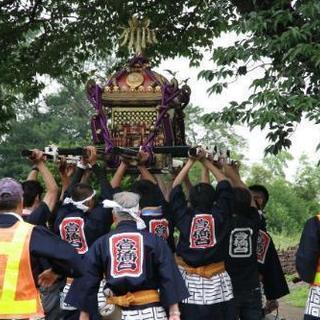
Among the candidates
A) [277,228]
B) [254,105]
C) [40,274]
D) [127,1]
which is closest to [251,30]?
[254,105]

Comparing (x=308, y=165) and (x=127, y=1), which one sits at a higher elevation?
(x=127, y=1)

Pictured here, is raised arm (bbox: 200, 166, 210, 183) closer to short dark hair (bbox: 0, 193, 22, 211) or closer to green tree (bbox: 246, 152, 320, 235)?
short dark hair (bbox: 0, 193, 22, 211)

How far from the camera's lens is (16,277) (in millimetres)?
4145

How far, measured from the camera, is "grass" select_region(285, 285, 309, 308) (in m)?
10.9

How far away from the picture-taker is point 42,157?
19.1ft

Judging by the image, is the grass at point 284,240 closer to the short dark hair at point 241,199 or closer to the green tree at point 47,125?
the short dark hair at point 241,199

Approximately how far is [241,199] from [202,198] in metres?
0.52

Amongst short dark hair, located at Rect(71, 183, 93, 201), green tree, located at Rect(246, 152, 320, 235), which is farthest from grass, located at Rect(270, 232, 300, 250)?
short dark hair, located at Rect(71, 183, 93, 201)

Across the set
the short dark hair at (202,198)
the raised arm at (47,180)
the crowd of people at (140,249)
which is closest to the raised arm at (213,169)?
the crowd of people at (140,249)

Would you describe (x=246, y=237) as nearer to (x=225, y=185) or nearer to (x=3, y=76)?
(x=225, y=185)

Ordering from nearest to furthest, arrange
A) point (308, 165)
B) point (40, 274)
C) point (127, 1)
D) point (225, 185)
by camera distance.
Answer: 1. point (40, 274)
2. point (225, 185)
3. point (127, 1)
4. point (308, 165)

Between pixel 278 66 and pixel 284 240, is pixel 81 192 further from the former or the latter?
pixel 284 240

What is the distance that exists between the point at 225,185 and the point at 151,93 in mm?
1281

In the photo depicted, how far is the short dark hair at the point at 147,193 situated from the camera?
628 cm
